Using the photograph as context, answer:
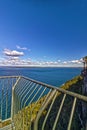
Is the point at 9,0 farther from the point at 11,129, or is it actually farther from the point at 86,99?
the point at 86,99

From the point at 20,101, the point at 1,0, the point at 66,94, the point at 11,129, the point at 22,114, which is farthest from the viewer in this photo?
the point at 1,0

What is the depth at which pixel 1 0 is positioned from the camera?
1428cm

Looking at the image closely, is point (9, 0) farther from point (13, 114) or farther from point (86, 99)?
point (86, 99)

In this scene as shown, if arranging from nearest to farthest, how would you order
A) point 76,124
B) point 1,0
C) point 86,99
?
point 86,99, point 1,0, point 76,124

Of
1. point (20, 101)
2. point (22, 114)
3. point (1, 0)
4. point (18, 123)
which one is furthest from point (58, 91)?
point (1, 0)

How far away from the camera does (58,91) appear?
61.8 inches

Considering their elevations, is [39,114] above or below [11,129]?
above

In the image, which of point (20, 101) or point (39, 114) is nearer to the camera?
point (39, 114)

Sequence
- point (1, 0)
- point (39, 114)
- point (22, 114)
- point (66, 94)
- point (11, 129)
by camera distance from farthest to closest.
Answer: point (1, 0), point (11, 129), point (22, 114), point (39, 114), point (66, 94)

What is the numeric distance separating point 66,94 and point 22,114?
1.72 meters

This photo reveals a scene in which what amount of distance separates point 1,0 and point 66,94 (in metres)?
15.2

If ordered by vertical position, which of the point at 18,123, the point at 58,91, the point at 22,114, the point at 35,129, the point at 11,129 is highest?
the point at 58,91

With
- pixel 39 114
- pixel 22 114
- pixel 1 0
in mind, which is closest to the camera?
pixel 39 114

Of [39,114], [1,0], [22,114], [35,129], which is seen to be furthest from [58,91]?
Result: [1,0]
